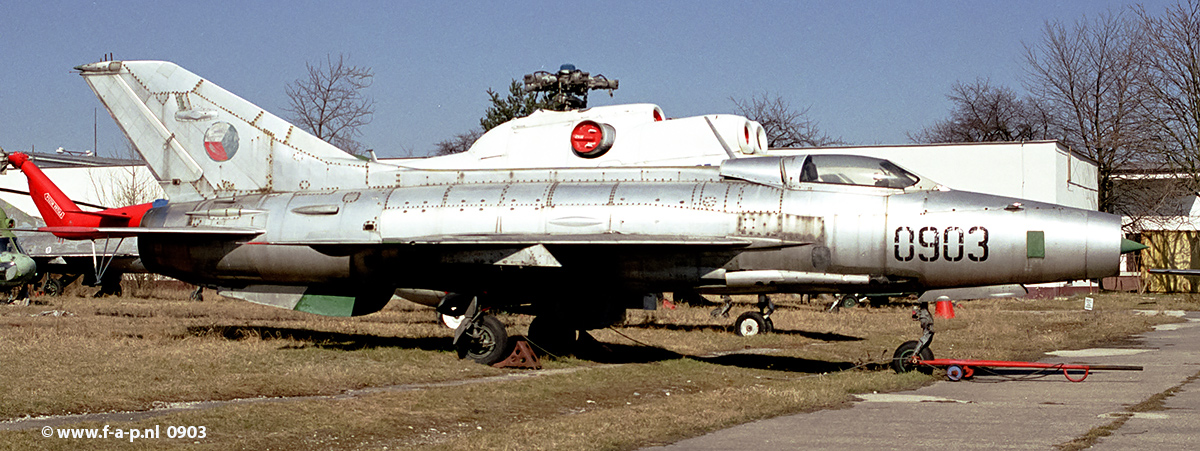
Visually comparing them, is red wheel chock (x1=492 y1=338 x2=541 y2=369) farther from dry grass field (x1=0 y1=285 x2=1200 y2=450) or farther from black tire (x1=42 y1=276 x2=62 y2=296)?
black tire (x1=42 y1=276 x2=62 y2=296)

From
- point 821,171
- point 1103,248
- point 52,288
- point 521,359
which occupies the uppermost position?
point 821,171

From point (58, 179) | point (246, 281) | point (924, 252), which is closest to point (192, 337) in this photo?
point (246, 281)

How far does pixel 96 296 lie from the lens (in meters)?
33.8

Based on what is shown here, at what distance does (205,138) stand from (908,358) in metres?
10.8

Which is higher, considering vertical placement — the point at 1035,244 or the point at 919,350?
the point at 1035,244

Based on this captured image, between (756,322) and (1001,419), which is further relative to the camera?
(756,322)

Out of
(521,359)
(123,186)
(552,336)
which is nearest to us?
(521,359)

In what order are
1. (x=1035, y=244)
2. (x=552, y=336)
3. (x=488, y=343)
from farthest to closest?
(x=552, y=336) < (x=488, y=343) < (x=1035, y=244)

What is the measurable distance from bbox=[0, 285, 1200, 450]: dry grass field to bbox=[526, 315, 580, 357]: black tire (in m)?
0.34

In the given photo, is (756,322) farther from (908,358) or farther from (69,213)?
(69,213)

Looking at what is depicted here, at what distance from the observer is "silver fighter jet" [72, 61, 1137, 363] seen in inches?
516

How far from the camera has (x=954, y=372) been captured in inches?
528

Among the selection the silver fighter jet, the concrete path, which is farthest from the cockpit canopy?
the concrete path

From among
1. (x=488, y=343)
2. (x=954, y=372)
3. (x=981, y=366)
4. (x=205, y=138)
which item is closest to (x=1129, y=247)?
(x=981, y=366)
